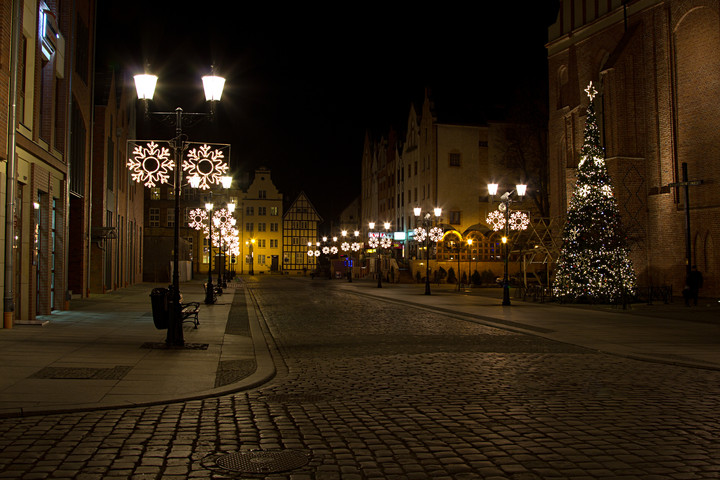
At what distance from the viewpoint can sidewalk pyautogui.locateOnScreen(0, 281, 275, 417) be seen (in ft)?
25.9

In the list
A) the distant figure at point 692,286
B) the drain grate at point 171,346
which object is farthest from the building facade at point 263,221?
the drain grate at point 171,346

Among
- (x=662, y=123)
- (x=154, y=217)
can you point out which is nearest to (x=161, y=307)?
(x=662, y=123)

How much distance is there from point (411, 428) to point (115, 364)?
5919 millimetres

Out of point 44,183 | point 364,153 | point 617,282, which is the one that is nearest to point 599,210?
point 617,282

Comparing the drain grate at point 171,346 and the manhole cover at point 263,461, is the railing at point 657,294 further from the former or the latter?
the manhole cover at point 263,461

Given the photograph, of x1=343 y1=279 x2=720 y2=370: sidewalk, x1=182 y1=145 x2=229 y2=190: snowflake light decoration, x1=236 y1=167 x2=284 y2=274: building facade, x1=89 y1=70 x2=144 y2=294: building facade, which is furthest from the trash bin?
x1=236 y1=167 x2=284 y2=274: building facade

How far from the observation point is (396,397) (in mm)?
8352

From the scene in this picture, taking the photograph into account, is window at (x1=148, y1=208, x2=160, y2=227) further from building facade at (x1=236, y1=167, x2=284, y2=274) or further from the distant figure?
the distant figure

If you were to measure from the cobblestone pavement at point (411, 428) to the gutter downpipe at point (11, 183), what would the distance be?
7620mm

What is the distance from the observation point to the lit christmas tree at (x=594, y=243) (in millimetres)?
26141

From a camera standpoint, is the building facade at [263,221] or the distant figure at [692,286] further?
the building facade at [263,221]

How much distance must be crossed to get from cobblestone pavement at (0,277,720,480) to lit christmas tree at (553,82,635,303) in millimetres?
15414

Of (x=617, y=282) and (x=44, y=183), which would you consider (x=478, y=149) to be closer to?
(x=617, y=282)

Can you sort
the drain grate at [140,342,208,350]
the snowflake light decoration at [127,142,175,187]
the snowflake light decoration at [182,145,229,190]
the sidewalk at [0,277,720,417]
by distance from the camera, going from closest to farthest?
the sidewalk at [0,277,720,417]
the drain grate at [140,342,208,350]
the snowflake light decoration at [127,142,175,187]
the snowflake light decoration at [182,145,229,190]
